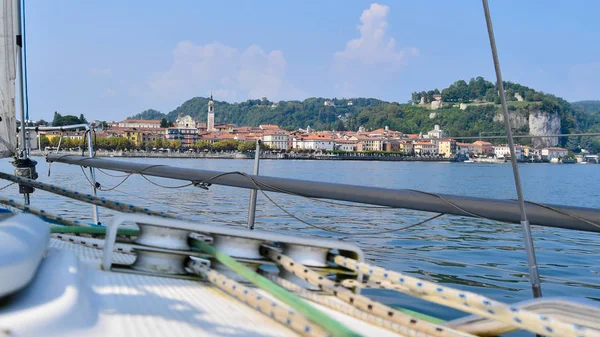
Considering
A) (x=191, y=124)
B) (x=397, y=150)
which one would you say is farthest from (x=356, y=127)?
(x=191, y=124)

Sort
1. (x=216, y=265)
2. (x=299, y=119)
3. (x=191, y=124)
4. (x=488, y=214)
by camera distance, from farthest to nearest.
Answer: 1. (x=299, y=119)
2. (x=191, y=124)
3. (x=488, y=214)
4. (x=216, y=265)

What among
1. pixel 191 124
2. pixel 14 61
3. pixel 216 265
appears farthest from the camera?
pixel 191 124

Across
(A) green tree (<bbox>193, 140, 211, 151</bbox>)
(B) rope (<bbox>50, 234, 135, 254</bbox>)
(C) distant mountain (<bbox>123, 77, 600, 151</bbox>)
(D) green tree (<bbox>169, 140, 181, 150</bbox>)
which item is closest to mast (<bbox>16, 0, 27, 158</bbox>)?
(B) rope (<bbox>50, 234, 135, 254</bbox>)

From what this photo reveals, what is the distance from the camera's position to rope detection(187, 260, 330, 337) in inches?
48.8

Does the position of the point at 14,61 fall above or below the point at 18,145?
above

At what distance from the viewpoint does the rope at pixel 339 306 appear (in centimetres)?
145

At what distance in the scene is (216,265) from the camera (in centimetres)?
171

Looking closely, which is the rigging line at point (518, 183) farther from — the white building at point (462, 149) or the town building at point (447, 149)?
the town building at point (447, 149)

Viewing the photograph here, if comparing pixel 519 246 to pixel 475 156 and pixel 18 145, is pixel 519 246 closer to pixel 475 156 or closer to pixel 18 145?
pixel 18 145

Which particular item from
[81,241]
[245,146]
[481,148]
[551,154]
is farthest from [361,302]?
[481,148]

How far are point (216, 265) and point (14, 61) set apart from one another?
3.89 metres

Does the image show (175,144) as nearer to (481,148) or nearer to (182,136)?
(182,136)

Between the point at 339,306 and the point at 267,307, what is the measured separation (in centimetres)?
29

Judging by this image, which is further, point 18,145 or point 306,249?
point 18,145
